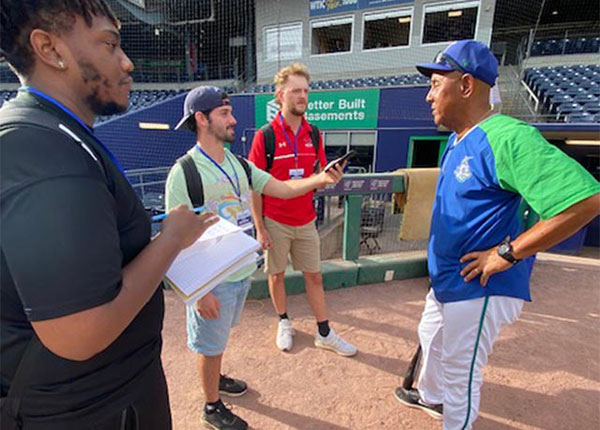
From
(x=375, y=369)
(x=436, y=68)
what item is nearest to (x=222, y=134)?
(x=436, y=68)

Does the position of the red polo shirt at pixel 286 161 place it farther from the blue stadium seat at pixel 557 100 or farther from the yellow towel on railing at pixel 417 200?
the blue stadium seat at pixel 557 100

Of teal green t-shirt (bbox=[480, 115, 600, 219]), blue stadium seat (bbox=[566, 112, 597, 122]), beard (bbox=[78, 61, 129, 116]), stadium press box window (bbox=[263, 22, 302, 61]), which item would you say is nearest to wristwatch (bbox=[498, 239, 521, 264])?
teal green t-shirt (bbox=[480, 115, 600, 219])

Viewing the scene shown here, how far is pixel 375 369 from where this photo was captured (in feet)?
7.63

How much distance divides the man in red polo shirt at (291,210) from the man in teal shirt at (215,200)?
651 millimetres

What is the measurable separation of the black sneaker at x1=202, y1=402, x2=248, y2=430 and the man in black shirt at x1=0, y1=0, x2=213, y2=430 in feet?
3.16

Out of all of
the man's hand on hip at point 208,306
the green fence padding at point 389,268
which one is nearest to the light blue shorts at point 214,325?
the man's hand on hip at point 208,306

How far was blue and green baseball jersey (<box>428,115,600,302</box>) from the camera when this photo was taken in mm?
1208

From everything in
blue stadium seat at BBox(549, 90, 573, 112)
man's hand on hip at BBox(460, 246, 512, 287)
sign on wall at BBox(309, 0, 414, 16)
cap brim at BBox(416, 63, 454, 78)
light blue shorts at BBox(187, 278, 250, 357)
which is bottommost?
light blue shorts at BBox(187, 278, 250, 357)

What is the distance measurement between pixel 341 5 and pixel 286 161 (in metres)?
14.5

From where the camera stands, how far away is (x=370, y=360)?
242 cm

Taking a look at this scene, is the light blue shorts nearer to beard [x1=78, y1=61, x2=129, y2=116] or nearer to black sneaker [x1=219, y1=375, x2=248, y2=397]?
black sneaker [x1=219, y1=375, x2=248, y2=397]

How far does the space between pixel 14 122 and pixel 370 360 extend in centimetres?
240

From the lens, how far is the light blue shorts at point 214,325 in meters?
1.65

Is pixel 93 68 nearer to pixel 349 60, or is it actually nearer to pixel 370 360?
pixel 370 360
